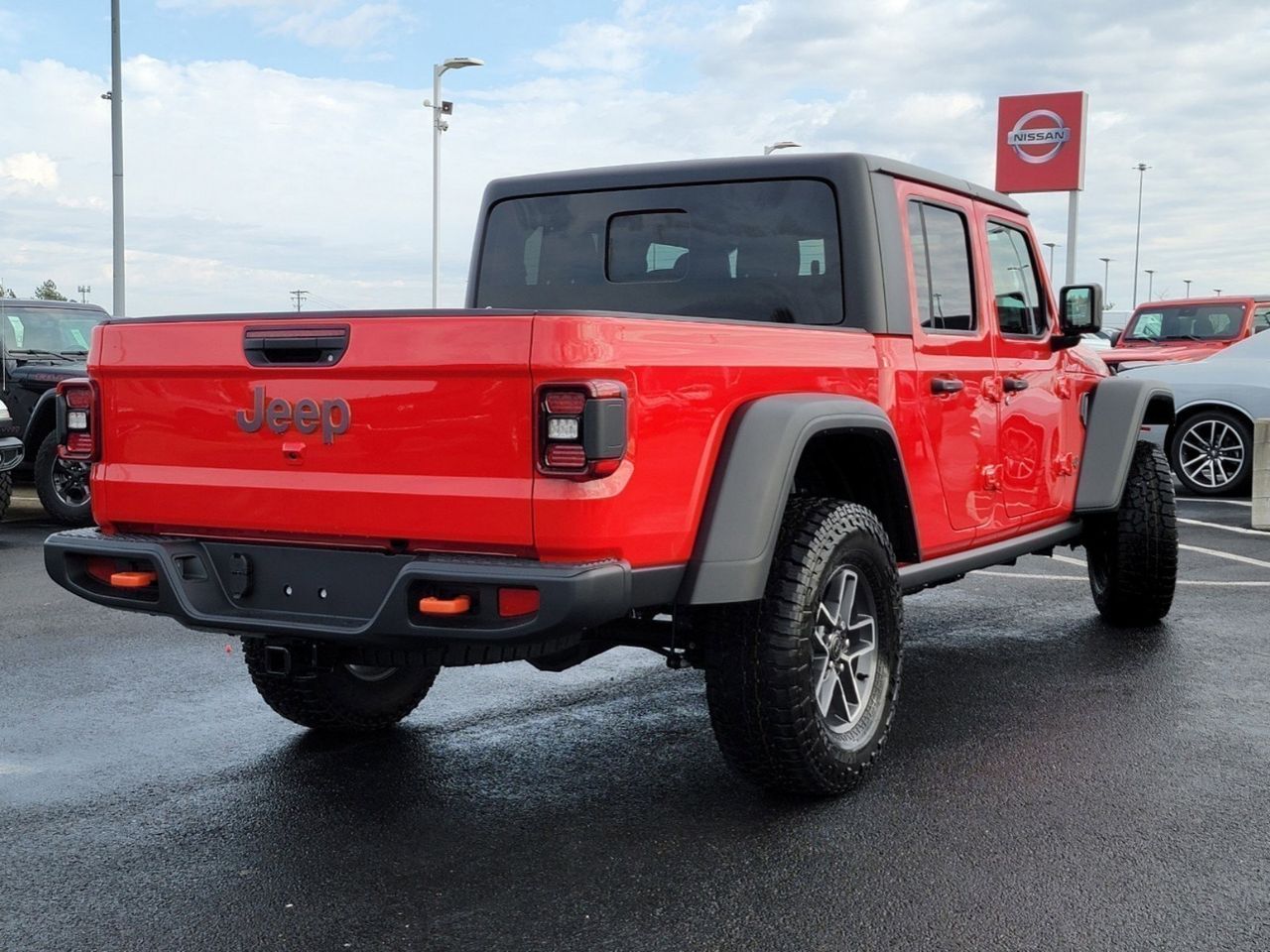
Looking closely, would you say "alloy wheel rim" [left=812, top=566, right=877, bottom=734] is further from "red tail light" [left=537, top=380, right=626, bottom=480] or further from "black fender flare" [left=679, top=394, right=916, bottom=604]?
"red tail light" [left=537, top=380, right=626, bottom=480]

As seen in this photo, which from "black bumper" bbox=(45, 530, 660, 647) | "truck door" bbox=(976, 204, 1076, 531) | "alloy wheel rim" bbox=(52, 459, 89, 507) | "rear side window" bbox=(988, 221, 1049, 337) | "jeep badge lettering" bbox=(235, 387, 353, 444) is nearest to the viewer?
"black bumper" bbox=(45, 530, 660, 647)

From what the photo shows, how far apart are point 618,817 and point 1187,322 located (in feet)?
46.6

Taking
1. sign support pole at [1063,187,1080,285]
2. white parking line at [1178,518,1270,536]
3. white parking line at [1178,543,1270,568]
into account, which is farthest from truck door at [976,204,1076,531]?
sign support pole at [1063,187,1080,285]

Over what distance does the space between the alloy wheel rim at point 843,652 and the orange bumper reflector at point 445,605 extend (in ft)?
3.70

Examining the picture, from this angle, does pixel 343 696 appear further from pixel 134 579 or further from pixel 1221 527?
pixel 1221 527

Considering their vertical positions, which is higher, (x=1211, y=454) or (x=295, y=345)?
(x=295, y=345)

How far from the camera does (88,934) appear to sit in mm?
3152

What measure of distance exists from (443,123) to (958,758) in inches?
928

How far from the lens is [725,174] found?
489 centimetres

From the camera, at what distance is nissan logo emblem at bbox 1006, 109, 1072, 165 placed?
1191 inches

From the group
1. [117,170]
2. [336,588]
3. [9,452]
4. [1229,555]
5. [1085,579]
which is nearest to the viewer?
[336,588]

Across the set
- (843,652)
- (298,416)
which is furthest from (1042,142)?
(298,416)

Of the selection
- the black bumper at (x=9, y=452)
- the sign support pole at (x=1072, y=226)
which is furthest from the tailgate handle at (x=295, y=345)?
the sign support pole at (x=1072, y=226)

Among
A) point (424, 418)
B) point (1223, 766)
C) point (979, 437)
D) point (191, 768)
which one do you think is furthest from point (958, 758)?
point (191, 768)
